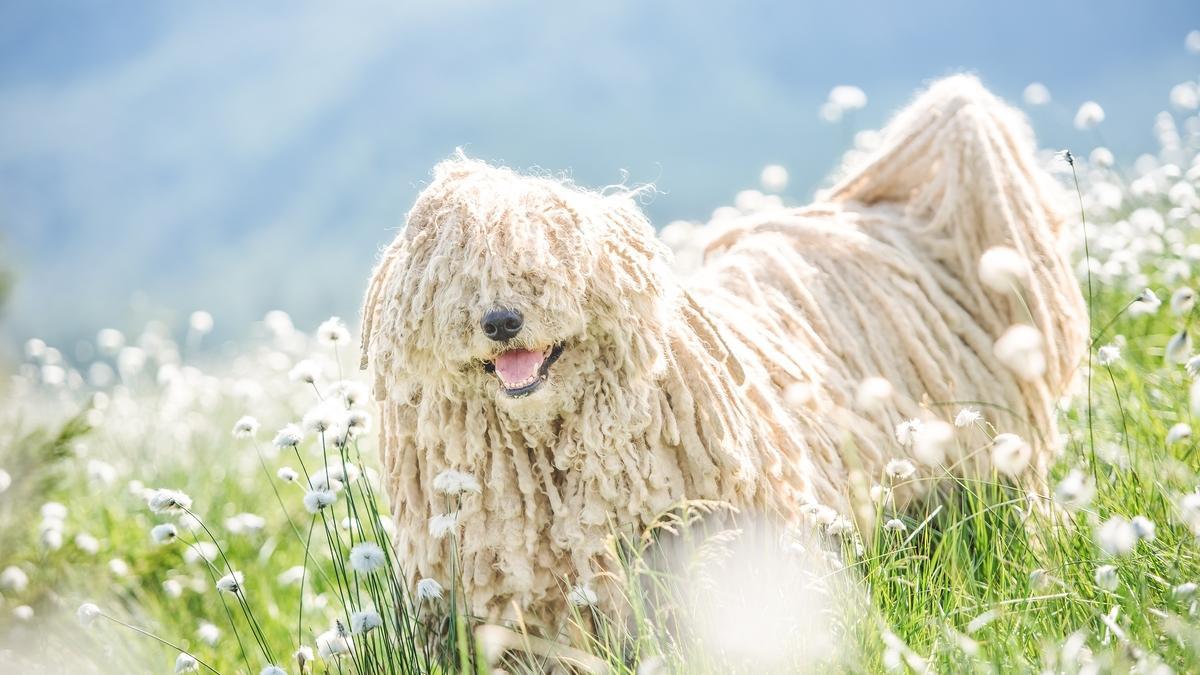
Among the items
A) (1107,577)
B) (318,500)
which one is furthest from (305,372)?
(1107,577)

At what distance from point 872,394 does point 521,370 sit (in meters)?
0.90

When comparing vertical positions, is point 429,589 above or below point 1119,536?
above

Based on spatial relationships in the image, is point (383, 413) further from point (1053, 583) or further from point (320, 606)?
point (1053, 583)

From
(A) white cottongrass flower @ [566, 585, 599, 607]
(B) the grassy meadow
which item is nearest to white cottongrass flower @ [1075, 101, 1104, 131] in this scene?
(B) the grassy meadow

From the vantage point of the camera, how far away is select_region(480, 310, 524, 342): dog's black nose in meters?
2.59

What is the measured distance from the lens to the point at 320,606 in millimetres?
3938

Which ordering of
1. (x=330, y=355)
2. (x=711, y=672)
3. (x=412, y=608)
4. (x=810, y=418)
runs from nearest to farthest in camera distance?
(x=711, y=672) → (x=412, y=608) → (x=810, y=418) → (x=330, y=355)

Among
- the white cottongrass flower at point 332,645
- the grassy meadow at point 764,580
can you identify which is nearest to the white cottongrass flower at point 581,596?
the grassy meadow at point 764,580

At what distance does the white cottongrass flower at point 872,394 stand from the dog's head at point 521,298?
0.54 m

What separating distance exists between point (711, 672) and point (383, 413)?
1099mm

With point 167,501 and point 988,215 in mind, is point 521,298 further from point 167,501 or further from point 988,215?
point 988,215

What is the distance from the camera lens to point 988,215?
12.4 feet

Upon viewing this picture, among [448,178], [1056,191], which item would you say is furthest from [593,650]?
[1056,191]

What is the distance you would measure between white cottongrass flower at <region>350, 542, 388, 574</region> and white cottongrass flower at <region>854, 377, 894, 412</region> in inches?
48.2
